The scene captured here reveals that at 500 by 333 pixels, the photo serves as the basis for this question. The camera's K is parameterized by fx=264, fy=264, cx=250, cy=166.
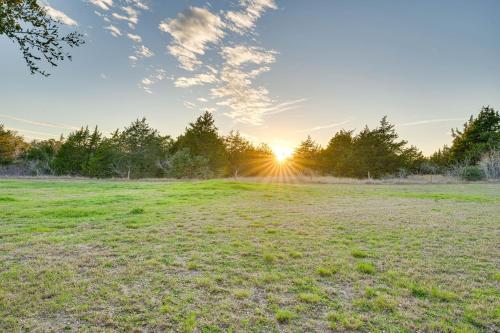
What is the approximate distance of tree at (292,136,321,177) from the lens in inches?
2586

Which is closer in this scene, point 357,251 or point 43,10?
point 43,10

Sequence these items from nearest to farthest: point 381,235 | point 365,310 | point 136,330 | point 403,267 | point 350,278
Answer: point 136,330
point 365,310
point 350,278
point 403,267
point 381,235

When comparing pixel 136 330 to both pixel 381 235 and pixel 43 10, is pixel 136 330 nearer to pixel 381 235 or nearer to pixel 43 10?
pixel 43 10

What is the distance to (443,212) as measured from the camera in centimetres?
1459

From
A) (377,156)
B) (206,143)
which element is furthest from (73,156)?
(377,156)

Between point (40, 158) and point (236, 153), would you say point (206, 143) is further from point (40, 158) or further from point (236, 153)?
point (40, 158)

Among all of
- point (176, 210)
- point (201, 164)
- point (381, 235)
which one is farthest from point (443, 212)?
point (201, 164)

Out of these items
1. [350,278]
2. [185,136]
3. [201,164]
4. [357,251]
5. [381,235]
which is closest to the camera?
[350,278]

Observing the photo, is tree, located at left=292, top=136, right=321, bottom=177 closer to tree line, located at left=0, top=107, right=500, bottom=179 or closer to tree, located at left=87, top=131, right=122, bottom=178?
tree line, located at left=0, top=107, right=500, bottom=179

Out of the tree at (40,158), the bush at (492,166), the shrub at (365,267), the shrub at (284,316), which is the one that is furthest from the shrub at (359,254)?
the tree at (40,158)

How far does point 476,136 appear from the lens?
59.5 metres

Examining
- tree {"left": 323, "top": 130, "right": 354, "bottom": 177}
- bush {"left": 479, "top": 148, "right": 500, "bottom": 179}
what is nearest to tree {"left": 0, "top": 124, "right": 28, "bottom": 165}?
tree {"left": 323, "top": 130, "right": 354, "bottom": 177}

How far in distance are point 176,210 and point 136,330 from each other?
11.0m

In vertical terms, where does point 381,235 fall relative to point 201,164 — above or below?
below
